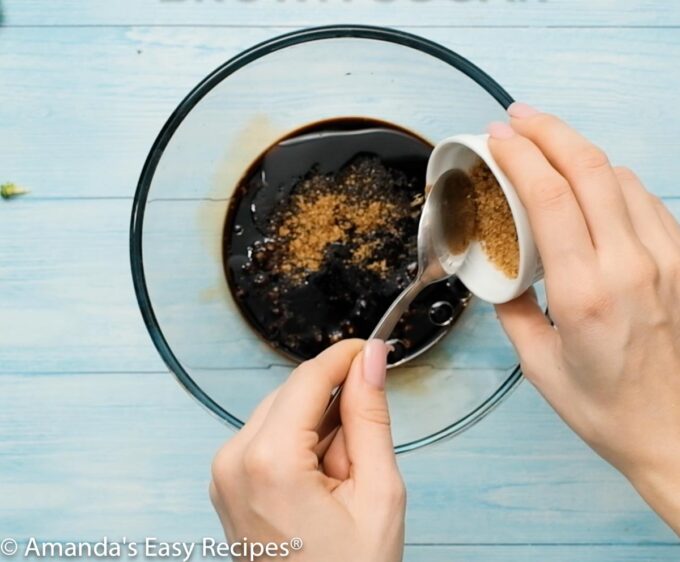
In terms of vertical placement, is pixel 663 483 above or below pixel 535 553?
above

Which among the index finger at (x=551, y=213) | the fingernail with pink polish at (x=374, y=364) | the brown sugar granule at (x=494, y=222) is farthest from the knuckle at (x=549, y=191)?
the fingernail with pink polish at (x=374, y=364)

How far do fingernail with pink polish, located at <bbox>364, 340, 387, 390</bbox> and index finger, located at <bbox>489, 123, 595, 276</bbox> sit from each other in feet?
A: 0.60

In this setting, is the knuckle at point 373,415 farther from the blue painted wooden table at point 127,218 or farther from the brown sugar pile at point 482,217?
the blue painted wooden table at point 127,218

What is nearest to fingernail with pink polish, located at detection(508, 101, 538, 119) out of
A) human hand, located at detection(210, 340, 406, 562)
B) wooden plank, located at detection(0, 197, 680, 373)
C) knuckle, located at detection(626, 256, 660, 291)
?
knuckle, located at detection(626, 256, 660, 291)

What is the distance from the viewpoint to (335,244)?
0.93 metres

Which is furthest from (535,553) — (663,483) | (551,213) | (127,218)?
(127,218)

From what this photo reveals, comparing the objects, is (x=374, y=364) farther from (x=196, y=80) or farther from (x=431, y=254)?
(x=196, y=80)

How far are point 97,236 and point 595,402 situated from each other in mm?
643

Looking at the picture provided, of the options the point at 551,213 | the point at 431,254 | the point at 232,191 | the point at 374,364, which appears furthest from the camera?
the point at 232,191

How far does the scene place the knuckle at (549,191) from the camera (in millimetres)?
613

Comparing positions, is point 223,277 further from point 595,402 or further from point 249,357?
point 595,402

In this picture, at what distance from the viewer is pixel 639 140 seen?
1.00 metres

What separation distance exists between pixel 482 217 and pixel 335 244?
8.4 inches

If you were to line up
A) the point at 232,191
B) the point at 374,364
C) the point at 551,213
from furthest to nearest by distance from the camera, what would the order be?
the point at 232,191, the point at 374,364, the point at 551,213
